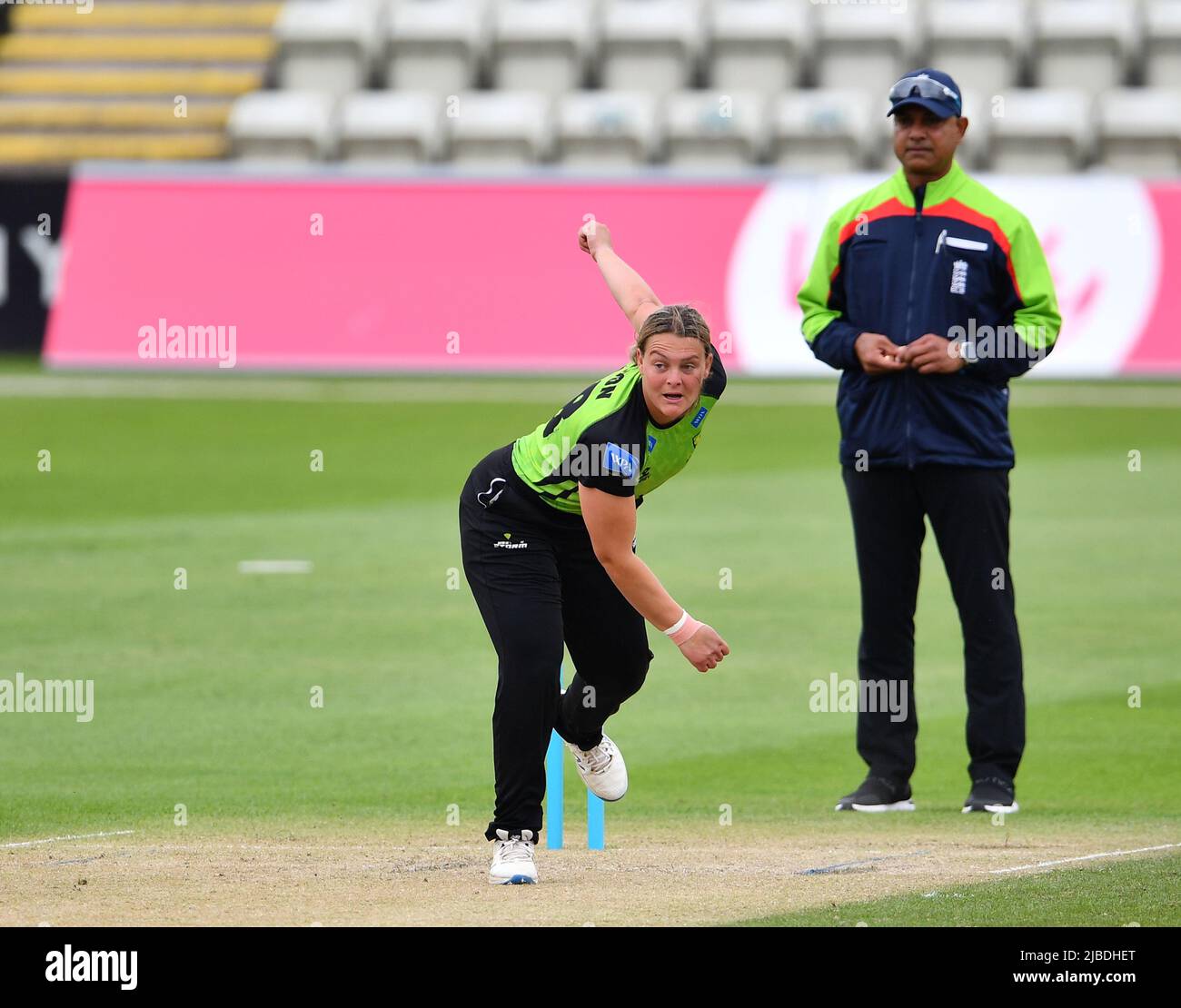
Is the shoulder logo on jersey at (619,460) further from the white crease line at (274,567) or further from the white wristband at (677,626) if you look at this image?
the white crease line at (274,567)

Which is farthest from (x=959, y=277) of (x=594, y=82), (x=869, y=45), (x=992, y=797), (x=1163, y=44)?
(x=594, y=82)

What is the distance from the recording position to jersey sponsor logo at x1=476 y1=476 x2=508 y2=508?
23.9ft

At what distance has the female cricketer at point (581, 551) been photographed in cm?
675

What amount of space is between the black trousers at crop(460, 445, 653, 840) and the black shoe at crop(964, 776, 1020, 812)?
1827 millimetres

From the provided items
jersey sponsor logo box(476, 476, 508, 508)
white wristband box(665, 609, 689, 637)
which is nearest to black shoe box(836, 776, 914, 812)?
white wristband box(665, 609, 689, 637)

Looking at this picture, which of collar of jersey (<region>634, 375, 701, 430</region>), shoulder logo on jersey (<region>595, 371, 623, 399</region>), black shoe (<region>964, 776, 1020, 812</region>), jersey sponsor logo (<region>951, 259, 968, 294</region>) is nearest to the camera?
collar of jersey (<region>634, 375, 701, 430</region>)

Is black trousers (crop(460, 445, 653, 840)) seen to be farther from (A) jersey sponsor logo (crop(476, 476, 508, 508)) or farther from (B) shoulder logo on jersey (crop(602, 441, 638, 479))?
(B) shoulder logo on jersey (crop(602, 441, 638, 479))

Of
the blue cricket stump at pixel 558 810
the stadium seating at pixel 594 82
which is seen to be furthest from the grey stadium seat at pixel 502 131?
the blue cricket stump at pixel 558 810

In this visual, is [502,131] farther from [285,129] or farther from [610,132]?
[285,129]

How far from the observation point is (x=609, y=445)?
6.76m

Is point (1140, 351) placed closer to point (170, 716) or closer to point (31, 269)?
point (31, 269)

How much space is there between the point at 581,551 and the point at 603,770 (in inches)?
36.3

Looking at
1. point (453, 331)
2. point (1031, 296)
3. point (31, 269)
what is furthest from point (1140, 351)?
point (1031, 296)

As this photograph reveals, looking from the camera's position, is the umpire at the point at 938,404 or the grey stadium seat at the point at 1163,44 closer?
the umpire at the point at 938,404
